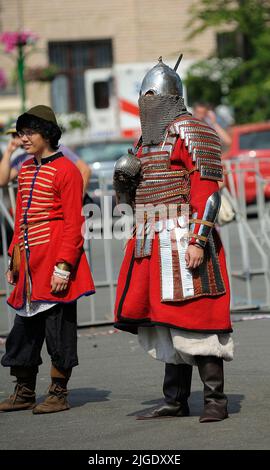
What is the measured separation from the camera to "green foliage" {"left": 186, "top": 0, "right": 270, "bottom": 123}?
80.1ft

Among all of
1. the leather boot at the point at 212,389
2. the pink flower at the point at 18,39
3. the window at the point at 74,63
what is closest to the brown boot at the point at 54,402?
the leather boot at the point at 212,389

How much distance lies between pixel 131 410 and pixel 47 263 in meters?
0.96

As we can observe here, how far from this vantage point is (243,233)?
11758mm

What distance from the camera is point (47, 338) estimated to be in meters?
6.80

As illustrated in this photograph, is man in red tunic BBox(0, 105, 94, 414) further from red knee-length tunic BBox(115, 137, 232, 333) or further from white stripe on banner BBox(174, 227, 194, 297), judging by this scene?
white stripe on banner BBox(174, 227, 194, 297)

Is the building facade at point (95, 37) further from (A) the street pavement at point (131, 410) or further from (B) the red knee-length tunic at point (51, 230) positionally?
(B) the red knee-length tunic at point (51, 230)

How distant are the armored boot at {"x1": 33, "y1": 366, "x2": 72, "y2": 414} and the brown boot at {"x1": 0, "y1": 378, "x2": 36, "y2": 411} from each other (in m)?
0.12

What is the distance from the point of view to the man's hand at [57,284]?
21.8 feet

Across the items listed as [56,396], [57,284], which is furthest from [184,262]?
[56,396]

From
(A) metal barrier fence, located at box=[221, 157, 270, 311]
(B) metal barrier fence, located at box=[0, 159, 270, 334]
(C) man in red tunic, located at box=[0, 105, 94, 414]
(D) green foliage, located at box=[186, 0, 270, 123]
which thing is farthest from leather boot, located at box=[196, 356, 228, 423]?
(D) green foliage, located at box=[186, 0, 270, 123]
